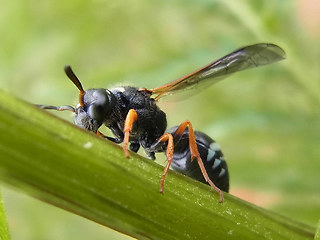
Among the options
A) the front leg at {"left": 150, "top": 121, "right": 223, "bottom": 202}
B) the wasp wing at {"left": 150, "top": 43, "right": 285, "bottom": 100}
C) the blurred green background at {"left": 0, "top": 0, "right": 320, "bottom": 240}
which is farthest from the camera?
the blurred green background at {"left": 0, "top": 0, "right": 320, "bottom": 240}

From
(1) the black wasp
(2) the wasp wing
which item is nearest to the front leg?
(1) the black wasp

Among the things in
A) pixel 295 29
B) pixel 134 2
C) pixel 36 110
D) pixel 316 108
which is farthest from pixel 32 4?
pixel 36 110

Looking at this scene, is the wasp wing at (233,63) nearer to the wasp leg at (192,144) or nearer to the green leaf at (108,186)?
the wasp leg at (192,144)

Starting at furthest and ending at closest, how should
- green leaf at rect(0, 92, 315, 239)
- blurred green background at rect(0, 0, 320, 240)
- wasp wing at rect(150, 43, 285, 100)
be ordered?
blurred green background at rect(0, 0, 320, 240) < wasp wing at rect(150, 43, 285, 100) < green leaf at rect(0, 92, 315, 239)

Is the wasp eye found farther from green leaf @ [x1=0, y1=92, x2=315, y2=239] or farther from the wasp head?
green leaf @ [x1=0, y1=92, x2=315, y2=239]

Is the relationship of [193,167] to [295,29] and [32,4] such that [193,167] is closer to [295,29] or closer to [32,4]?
[295,29]

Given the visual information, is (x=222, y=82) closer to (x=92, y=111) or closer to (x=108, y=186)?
(x=92, y=111)
